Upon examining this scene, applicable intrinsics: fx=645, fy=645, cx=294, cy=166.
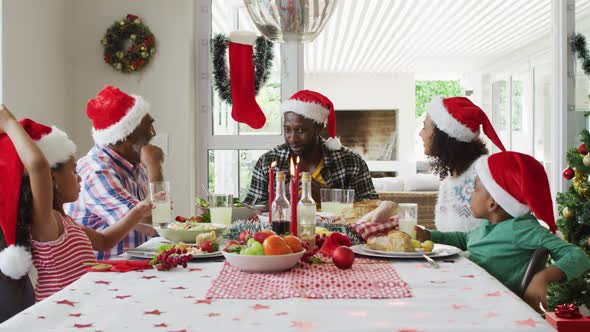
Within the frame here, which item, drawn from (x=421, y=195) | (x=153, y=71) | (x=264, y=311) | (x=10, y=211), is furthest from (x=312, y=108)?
(x=421, y=195)

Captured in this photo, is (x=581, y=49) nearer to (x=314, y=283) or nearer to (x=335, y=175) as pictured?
(x=335, y=175)

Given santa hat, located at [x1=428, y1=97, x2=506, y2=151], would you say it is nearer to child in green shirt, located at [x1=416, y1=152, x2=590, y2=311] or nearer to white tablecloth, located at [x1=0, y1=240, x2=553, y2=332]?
child in green shirt, located at [x1=416, y1=152, x2=590, y2=311]

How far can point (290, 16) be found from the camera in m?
2.13

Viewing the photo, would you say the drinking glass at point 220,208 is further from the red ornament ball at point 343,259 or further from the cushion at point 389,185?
the cushion at point 389,185

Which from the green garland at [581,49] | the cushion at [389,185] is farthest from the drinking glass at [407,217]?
the cushion at [389,185]

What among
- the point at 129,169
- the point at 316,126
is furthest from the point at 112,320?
the point at 316,126

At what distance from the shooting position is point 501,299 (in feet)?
3.97

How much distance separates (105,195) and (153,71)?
5.65ft

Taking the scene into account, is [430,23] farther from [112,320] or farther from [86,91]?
[112,320]

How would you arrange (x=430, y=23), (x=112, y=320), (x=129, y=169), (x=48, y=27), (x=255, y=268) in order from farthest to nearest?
(x=430, y=23) → (x=48, y=27) → (x=129, y=169) → (x=255, y=268) → (x=112, y=320)

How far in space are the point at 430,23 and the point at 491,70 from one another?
3.85 meters

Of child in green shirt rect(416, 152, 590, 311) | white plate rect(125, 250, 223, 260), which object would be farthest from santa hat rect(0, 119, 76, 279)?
child in green shirt rect(416, 152, 590, 311)

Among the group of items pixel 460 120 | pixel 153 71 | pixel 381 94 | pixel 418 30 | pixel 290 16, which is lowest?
pixel 460 120

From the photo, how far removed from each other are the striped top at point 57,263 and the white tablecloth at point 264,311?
1.93 ft
